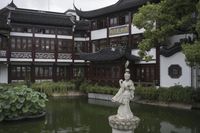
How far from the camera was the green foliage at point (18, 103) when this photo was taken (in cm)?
1407

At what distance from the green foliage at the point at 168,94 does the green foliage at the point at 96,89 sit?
2411 millimetres

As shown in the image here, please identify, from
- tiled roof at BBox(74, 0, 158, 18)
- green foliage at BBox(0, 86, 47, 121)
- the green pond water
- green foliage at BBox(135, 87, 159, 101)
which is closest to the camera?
the green pond water

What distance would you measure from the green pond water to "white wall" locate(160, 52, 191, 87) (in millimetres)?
3389

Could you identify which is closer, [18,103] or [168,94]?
[18,103]

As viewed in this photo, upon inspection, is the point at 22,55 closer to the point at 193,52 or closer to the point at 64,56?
the point at 64,56

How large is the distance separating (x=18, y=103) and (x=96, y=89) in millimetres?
11665

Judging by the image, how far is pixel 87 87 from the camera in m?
26.5

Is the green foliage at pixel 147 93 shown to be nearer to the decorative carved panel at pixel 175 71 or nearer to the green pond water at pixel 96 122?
the decorative carved panel at pixel 175 71

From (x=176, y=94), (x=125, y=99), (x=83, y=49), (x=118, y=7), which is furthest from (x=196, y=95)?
(x=83, y=49)

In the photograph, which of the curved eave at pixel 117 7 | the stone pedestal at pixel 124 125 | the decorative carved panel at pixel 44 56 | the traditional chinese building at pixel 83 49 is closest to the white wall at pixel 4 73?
the traditional chinese building at pixel 83 49

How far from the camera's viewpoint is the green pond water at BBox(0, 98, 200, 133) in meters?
12.8

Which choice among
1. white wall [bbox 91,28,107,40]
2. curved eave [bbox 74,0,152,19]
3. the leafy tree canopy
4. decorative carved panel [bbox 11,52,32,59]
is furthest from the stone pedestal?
decorative carved panel [bbox 11,52,32,59]

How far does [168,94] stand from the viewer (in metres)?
19.6

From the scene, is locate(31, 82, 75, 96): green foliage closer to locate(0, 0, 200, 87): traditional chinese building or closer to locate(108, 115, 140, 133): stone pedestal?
locate(0, 0, 200, 87): traditional chinese building
